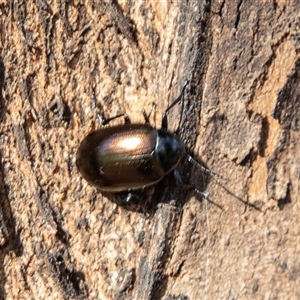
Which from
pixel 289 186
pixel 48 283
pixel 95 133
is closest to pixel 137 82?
pixel 95 133

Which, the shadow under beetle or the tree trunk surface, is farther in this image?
the shadow under beetle

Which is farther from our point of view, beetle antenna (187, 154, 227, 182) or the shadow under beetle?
the shadow under beetle

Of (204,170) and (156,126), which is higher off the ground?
(156,126)

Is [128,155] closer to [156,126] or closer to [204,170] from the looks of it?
[156,126]

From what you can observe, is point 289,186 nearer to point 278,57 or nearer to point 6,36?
point 278,57

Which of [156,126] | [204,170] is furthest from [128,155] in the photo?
[204,170]
